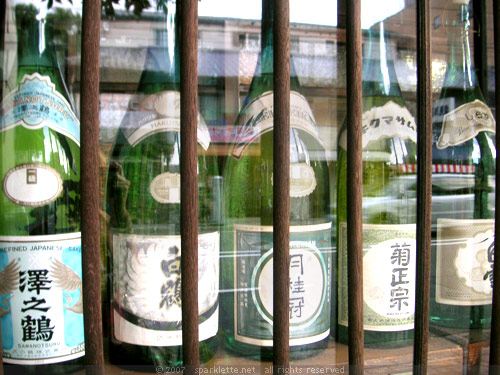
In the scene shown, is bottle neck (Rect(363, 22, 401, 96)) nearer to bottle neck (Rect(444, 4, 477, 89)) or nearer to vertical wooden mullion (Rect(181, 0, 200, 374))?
bottle neck (Rect(444, 4, 477, 89))

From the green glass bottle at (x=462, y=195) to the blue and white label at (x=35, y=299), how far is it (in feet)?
1.36

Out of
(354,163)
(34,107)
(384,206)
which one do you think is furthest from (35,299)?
(384,206)

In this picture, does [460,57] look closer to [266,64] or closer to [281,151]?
[266,64]

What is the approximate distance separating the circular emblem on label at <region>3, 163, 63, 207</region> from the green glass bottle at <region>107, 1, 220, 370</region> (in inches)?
3.1

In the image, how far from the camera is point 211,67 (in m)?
0.60

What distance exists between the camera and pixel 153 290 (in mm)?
436

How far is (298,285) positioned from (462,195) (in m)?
0.29

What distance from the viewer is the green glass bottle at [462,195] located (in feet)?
1.77

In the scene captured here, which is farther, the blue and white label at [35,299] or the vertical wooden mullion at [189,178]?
the blue and white label at [35,299]

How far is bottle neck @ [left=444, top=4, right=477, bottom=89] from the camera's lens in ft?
2.09

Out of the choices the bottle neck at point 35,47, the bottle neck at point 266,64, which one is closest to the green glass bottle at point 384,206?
the bottle neck at point 266,64

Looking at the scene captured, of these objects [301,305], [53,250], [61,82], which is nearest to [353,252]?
[301,305]

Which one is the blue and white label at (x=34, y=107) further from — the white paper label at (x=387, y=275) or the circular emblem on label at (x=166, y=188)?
the white paper label at (x=387, y=275)

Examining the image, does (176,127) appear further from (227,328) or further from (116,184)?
(227,328)
